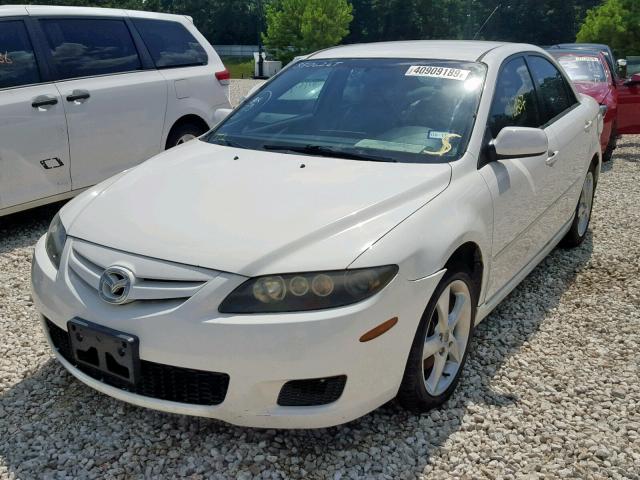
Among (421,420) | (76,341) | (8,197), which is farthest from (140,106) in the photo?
(421,420)

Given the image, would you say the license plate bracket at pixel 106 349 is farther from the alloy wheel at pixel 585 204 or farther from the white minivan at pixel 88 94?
the alloy wheel at pixel 585 204

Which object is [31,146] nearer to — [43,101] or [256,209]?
[43,101]

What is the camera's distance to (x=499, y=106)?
11.3 ft

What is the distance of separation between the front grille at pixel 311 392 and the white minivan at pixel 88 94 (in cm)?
361

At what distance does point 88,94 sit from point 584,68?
6.84 metres

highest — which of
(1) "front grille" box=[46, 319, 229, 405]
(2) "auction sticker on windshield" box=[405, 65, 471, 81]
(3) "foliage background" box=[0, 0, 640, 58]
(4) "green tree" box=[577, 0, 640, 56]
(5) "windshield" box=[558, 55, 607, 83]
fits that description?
(2) "auction sticker on windshield" box=[405, 65, 471, 81]

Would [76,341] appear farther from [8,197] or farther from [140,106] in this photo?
[140,106]

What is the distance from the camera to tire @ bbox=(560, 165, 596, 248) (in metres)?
4.99

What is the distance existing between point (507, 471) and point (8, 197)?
419 centimetres

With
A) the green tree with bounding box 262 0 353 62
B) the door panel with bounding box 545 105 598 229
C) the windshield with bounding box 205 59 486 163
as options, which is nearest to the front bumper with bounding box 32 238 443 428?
the windshield with bounding box 205 59 486 163

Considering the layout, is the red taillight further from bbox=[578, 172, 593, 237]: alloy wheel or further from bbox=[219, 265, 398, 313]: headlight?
bbox=[219, 265, 398, 313]: headlight

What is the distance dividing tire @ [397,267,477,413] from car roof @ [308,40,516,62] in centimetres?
140

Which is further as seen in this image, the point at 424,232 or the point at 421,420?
the point at 421,420

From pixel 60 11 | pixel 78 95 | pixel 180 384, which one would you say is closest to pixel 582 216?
pixel 180 384
